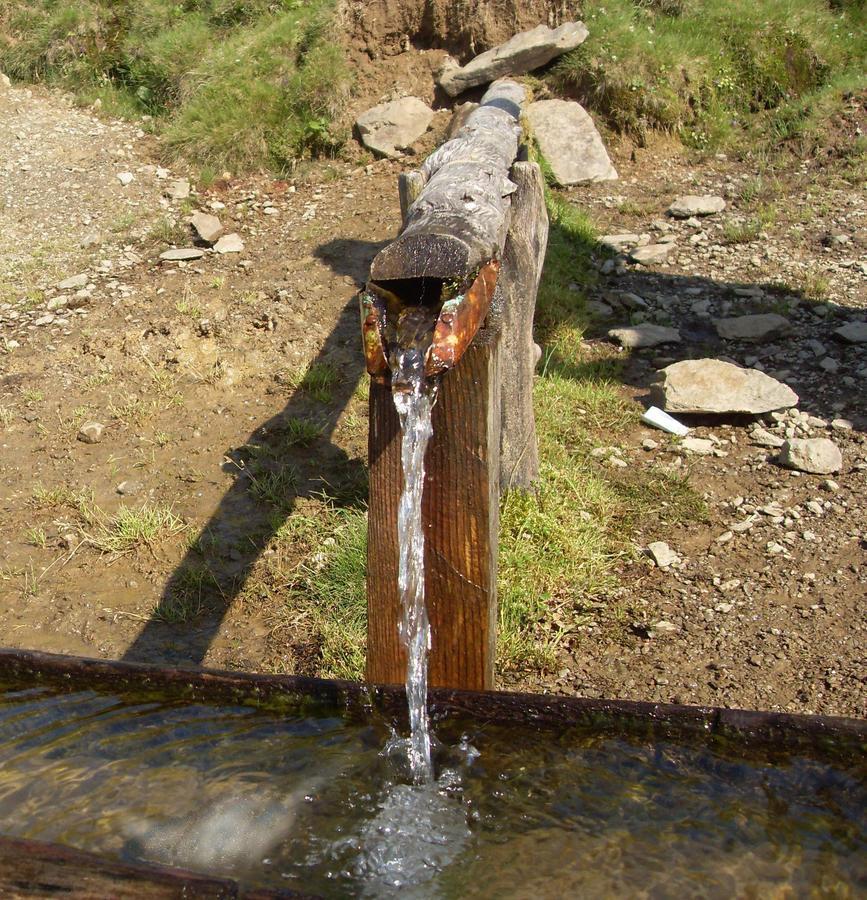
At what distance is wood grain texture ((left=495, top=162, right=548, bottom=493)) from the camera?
4.24 meters

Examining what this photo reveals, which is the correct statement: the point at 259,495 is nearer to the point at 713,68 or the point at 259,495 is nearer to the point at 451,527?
the point at 451,527

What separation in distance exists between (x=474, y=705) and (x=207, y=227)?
6.01 m

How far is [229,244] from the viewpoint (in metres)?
7.51

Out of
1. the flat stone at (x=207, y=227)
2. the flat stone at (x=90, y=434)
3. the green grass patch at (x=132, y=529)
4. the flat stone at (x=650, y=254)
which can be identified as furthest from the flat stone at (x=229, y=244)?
the green grass patch at (x=132, y=529)

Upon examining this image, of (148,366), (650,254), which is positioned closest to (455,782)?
(148,366)

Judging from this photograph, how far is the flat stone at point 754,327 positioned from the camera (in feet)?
20.5

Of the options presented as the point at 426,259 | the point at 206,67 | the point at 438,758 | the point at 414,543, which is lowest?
the point at 438,758

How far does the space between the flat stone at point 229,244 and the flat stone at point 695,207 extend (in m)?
3.29

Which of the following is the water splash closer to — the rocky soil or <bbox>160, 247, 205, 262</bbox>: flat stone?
the rocky soil

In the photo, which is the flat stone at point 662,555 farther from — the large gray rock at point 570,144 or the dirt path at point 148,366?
the large gray rock at point 570,144

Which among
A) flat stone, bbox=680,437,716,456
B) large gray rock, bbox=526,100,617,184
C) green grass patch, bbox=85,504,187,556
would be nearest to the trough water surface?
green grass patch, bbox=85,504,187,556

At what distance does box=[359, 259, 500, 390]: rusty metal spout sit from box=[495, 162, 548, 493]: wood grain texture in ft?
5.08

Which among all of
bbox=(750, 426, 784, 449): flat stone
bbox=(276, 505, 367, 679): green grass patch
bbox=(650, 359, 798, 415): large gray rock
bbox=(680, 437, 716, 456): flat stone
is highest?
bbox=(650, 359, 798, 415): large gray rock

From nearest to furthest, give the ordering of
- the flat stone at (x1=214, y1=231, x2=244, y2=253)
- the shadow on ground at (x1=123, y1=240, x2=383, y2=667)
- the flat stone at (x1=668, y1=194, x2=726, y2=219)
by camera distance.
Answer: the shadow on ground at (x1=123, y1=240, x2=383, y2=667), the flat stone at (x1=214, y1=231, x2=244, y2=253), the flat stone at (x1=668, y1=194, x2=726, y2=219)
